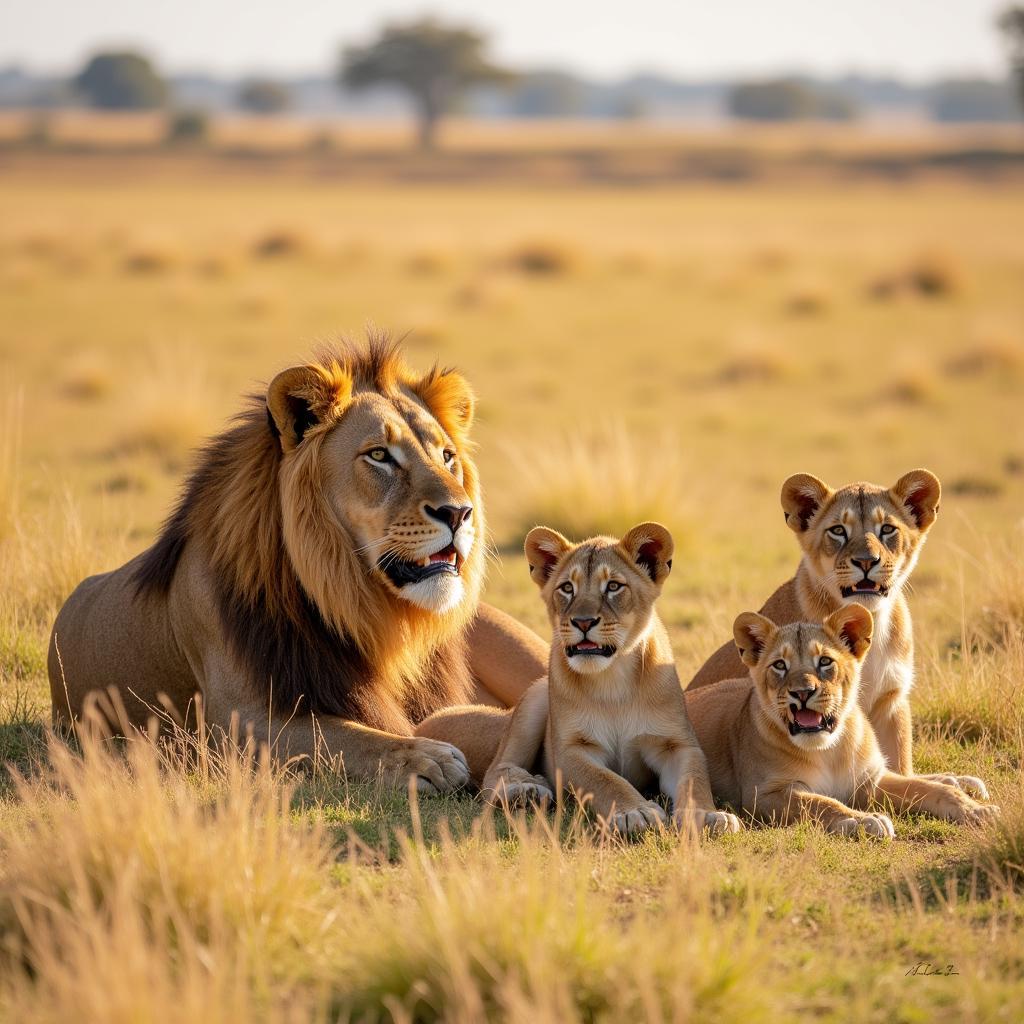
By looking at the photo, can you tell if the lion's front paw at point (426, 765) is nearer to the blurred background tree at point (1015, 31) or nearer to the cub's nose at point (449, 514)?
the cub's nose at point (449, 514)

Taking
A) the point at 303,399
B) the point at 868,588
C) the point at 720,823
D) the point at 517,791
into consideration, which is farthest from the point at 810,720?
the point at 303,399

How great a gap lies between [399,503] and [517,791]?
3.56ft

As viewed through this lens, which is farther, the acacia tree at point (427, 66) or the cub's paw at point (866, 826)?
the acacia tree at point (427, 66)

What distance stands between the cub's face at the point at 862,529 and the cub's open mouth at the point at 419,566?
1198 mm

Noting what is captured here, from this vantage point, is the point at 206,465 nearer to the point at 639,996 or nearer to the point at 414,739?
the point at 414,739

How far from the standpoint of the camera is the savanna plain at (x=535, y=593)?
355 cm

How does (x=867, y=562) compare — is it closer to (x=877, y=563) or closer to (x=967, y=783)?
(x=877, y=563)

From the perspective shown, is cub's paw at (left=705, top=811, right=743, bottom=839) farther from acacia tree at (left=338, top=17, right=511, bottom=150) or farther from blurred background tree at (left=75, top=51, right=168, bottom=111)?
blurred background tree at (left=75, top=51, right=168, bottom=111)

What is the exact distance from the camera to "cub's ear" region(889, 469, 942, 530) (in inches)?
210

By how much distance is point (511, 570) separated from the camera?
9547mm

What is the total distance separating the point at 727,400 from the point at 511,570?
8118mm

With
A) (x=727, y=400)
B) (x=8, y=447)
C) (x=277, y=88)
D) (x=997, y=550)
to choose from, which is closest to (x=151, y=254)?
(x=727, y=400)
